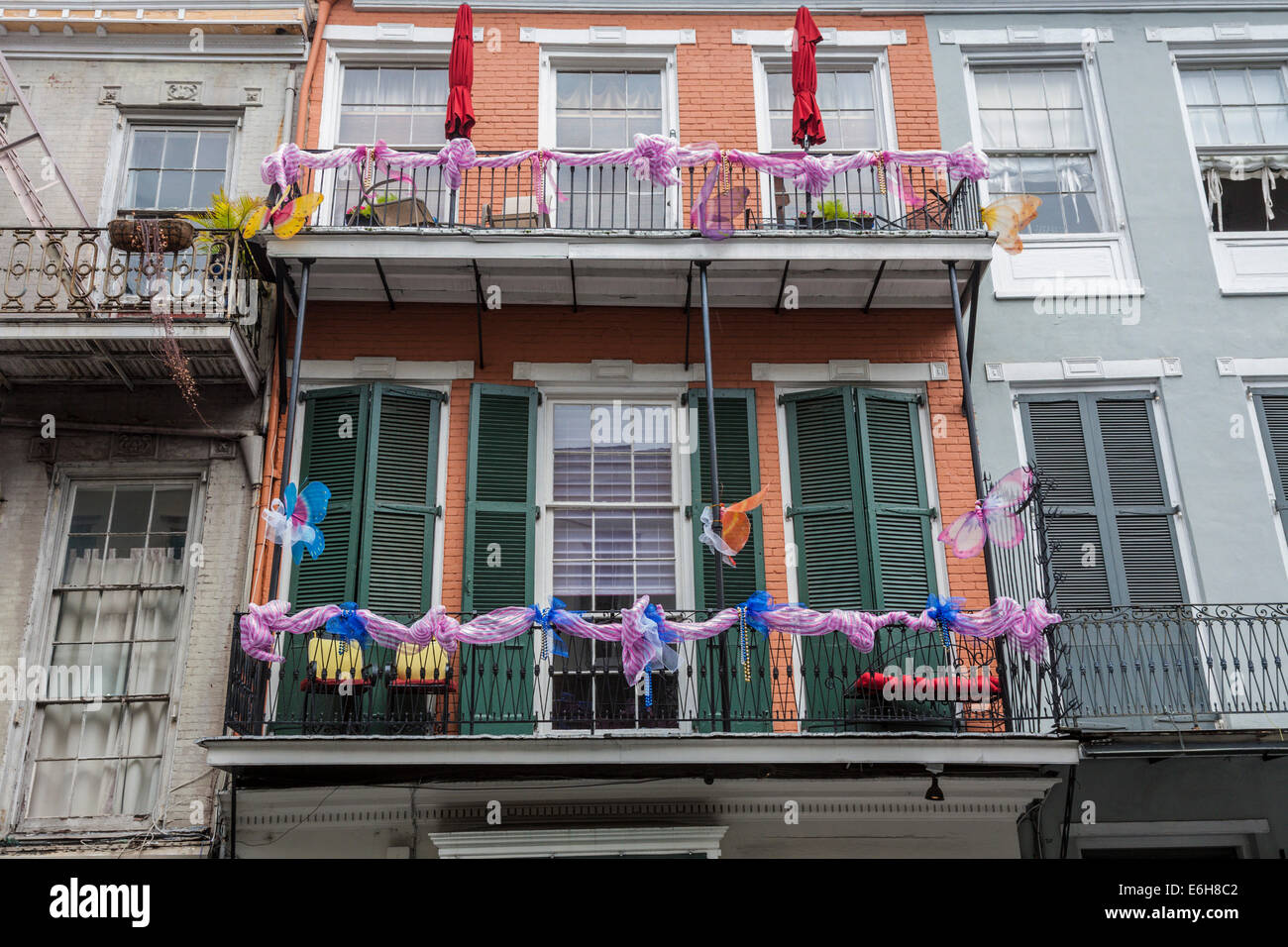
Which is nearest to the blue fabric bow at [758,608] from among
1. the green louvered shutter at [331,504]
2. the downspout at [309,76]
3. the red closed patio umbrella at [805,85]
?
the green louvered shutter at [331,504]

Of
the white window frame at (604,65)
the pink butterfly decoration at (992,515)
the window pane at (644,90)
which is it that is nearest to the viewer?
the pink butterfly decoration at (992,515)

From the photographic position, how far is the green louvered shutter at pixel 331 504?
31.2 ft

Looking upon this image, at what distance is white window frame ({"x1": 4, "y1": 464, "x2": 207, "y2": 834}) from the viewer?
948cm

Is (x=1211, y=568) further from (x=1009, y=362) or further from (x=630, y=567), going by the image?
(x=630, y=567)

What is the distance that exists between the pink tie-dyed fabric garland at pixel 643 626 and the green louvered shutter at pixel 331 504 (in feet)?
2.03

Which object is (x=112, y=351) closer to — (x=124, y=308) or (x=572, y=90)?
(x=124, y=308)

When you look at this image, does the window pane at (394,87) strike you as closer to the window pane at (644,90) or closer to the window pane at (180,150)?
the window pane at (180,150)

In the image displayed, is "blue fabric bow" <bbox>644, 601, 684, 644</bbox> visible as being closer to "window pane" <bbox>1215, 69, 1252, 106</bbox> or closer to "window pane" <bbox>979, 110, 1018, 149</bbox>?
"window pane" <bbox>979, 110, 1018, 149</bbox>

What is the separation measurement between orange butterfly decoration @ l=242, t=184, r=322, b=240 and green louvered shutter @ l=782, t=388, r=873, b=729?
4.26 metres

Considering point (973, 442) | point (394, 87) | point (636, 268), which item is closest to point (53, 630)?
point (636, 268)

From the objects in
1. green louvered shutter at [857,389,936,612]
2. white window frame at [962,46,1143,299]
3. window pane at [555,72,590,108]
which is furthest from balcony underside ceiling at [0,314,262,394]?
white window frame at [962,46,1143,299]

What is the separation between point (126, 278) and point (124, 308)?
0.84ft

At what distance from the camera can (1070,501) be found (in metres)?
10.7

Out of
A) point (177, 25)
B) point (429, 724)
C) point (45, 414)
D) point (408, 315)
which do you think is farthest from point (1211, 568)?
point (177, 25)
